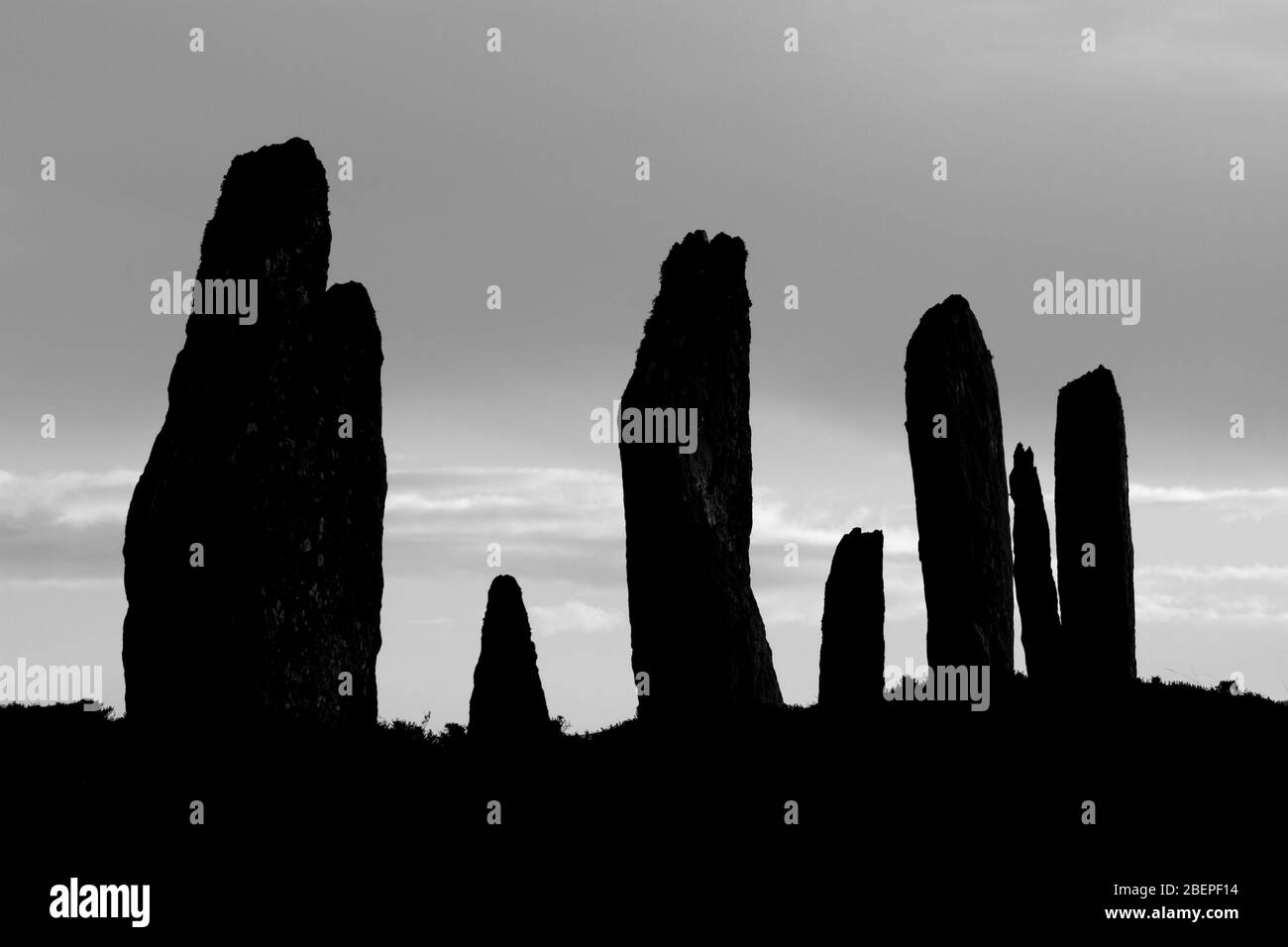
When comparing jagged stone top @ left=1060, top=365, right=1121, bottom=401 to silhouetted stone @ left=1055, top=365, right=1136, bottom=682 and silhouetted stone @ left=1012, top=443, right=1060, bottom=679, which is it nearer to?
silhouetted stone @ left=1055, top=365, right=1136, bottom=682

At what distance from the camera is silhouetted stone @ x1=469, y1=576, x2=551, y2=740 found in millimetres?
26797

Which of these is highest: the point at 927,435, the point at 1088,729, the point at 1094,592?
the point at 927,435

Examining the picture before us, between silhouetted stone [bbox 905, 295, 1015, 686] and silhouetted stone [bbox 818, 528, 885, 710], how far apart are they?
2.82 metres

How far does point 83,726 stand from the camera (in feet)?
98.6

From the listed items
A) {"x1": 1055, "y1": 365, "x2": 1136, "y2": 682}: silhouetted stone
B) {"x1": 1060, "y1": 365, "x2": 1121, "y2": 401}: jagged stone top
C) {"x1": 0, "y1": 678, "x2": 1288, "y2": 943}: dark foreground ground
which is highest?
{"x1": 1060, "y1": 365, "x2": 1121, "y2": 401}: jagged stone top

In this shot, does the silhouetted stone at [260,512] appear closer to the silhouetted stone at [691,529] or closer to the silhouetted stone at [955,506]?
the silhouetted stone at [691,529]

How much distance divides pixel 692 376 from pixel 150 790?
11.0 m

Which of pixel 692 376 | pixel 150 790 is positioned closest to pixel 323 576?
pixel 150 790

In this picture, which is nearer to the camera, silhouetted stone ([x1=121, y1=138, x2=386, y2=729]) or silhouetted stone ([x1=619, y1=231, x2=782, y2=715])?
silhouetted stone ([x1=121, y1=138, x2=386, y2=729])

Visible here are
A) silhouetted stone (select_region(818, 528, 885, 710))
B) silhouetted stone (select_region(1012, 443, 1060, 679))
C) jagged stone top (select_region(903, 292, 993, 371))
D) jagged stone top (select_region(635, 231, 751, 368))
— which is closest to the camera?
silhouetted stone (select_region(818, 528, 885, 710))

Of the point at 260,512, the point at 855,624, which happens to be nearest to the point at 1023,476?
the point at 855,624

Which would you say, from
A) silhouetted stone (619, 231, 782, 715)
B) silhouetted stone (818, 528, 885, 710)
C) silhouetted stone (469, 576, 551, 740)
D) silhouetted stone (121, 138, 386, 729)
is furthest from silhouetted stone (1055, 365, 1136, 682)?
silhouetted stone (121, 138, 386, 729)

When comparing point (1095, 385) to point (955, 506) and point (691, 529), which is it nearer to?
point (955, 506)
